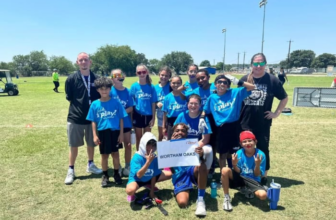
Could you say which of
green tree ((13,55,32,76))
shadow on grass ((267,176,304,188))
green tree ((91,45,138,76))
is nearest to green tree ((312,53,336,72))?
green tree ((91,45,138,76))

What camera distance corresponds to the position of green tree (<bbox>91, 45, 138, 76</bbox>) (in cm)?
10914

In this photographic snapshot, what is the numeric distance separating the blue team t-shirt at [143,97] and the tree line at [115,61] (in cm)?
9712

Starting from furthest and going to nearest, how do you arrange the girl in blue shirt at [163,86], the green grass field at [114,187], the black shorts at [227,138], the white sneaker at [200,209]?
the girl in blue shirt at [163,86], the black shorts at [227,138], the green grass field at [114,187], the white sneaker at [200,209]

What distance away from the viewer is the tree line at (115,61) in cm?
10900

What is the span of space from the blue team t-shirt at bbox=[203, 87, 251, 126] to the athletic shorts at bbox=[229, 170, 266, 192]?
2.83ft

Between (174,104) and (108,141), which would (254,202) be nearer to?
(174,104)

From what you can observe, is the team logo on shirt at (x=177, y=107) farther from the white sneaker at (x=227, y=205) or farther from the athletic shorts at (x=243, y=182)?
the white sneaker at (x=227, y=205)

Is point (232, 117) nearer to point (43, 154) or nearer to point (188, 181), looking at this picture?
point (188, 181)

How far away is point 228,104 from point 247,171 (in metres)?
1.09

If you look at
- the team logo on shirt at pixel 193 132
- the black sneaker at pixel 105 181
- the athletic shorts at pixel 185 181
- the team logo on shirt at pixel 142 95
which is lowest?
the black sneaker at pixel 105 181

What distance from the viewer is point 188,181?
12.4 feet

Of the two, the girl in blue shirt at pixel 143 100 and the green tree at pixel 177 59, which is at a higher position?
the green tree at pixel 177 59

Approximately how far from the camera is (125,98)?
4645 mm

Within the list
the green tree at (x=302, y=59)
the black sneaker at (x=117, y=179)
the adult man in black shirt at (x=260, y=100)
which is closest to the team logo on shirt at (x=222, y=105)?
the adult man in black shirt at (x=260, y=100)
